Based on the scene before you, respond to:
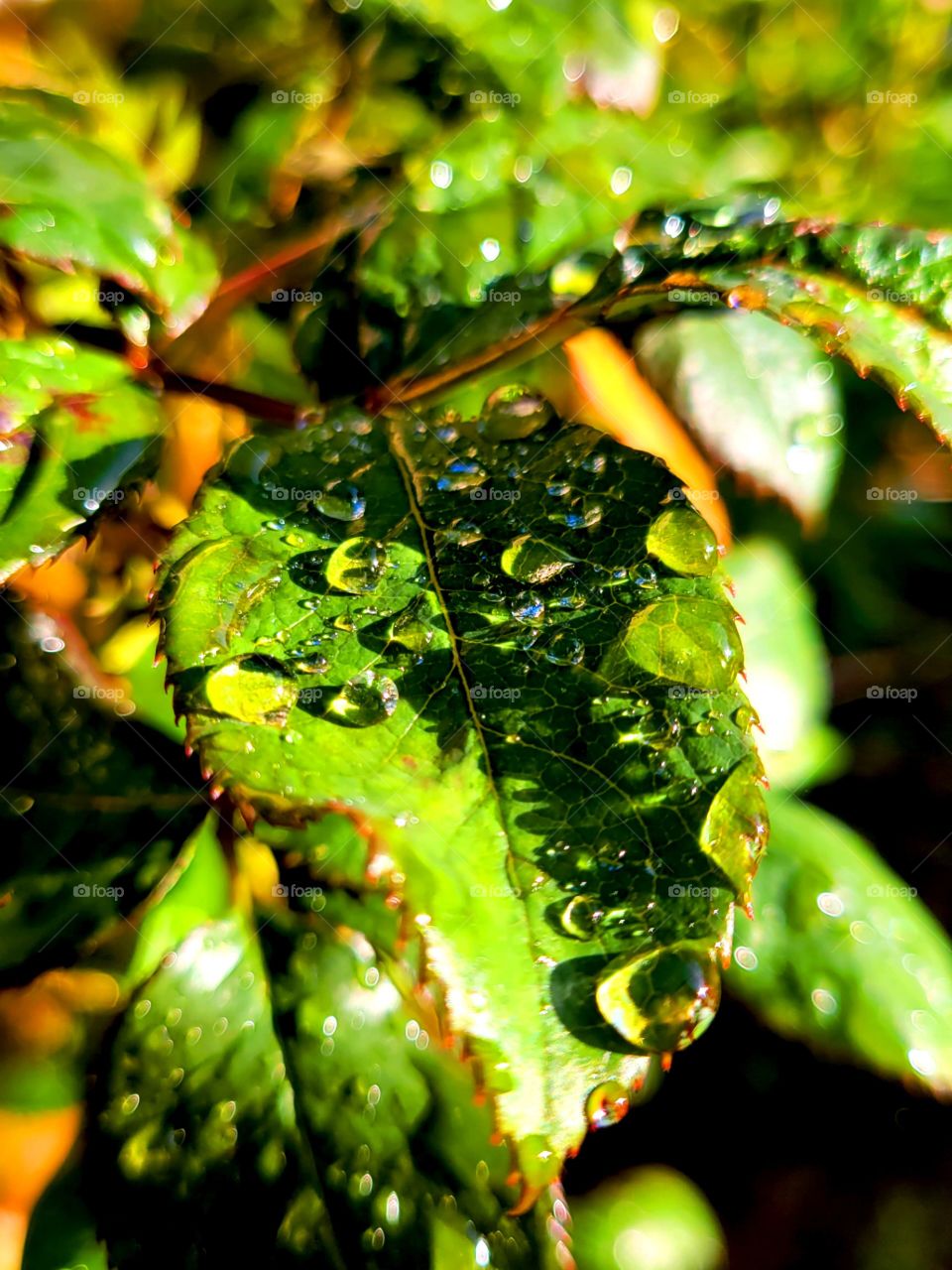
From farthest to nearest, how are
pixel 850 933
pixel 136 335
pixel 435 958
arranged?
pixel 850 933
pixel 136 335
pixel 435 958

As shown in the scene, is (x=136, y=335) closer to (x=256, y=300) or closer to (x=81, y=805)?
(x=256, y=300)

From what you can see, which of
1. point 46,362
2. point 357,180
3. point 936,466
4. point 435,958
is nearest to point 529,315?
point 357,180
